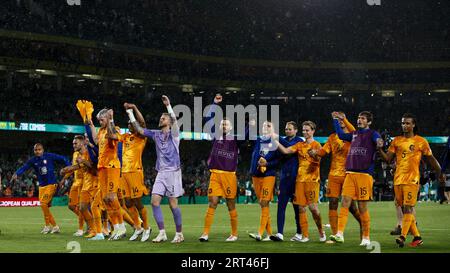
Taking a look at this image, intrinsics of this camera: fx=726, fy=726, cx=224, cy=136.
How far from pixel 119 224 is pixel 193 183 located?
33815 mm

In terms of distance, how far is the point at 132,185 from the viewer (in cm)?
1552

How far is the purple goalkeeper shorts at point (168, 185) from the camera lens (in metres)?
14.2

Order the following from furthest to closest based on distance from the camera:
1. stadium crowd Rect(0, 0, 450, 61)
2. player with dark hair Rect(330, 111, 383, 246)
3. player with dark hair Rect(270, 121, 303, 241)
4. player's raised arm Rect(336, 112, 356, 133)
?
stadium crowd Rect(0, 0, 450, 61) → player with dark hair Rect(270, 121, 303, 241) → player's raised arm Rect(336, 112, 356, 133) → player with dark hair Rect(330, 111, 383, 246)

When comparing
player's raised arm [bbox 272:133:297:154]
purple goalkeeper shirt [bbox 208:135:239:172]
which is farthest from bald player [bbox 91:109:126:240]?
player's raised arm [bbox 272:133:297:154]

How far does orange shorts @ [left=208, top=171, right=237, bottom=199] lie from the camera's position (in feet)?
48.1

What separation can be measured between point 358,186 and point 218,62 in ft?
166

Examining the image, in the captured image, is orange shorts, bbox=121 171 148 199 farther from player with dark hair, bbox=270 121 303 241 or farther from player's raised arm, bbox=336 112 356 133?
player's raised arm, bbox=336 112 356 133

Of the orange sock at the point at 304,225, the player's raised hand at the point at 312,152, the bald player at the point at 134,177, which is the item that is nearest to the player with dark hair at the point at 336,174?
the player's raised hand at the point at 312,152

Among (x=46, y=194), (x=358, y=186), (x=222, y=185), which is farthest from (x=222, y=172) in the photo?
(x=46, y=194)

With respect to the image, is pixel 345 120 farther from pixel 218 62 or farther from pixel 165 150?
pixel 218 62

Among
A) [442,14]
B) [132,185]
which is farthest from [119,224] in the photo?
[442,14]

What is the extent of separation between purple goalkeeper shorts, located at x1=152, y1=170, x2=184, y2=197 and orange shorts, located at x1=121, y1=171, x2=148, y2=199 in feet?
4.35

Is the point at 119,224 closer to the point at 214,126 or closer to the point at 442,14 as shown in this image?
the point at 214,126

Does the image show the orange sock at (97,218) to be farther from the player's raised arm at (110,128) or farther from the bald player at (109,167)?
the player's raised arm at (110,128)
